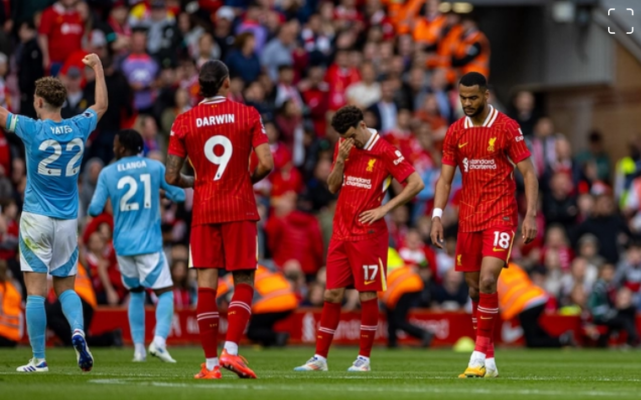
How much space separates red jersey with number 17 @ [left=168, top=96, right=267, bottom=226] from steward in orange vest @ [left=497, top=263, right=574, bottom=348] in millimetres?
10387

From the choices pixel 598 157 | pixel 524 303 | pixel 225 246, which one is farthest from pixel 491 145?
pixel 598 157

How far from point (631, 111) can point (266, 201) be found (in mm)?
10565

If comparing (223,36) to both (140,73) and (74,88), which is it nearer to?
(140,73)

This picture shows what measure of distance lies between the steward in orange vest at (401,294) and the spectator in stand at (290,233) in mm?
2409

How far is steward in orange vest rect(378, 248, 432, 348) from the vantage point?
20.0 m

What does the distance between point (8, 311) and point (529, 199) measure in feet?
27.6

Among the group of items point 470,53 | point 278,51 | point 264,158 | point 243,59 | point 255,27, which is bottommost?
point 264,158

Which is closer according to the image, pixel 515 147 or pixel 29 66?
pixel 515 147

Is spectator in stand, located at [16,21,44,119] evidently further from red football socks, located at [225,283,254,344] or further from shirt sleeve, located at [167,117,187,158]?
red football socks, located at [225,283,254,344]

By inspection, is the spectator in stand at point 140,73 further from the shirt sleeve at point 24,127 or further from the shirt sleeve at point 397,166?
the shirt sleeve at point 24,127

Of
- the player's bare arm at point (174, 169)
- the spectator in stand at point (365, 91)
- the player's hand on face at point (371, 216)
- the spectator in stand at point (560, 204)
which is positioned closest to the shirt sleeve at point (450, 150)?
the player's hand on face at point (371, 216)

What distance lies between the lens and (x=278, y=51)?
81.9ft

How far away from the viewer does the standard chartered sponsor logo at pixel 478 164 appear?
11945 mm

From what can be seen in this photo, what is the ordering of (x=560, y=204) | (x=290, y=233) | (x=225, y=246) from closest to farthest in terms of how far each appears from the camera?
(x=225, y=246) → (x=290, y=233) → (x=560, y=204)
